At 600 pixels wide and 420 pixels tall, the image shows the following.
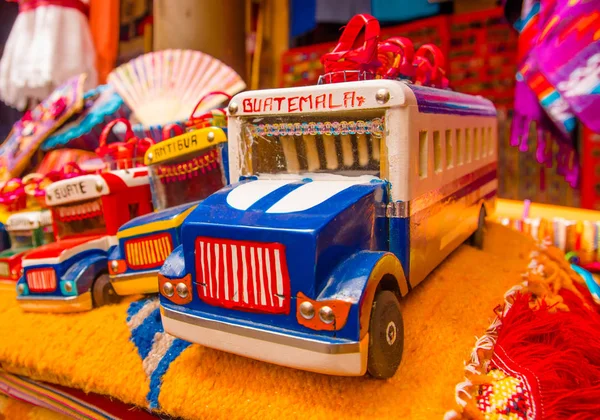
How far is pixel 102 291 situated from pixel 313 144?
2.02ft

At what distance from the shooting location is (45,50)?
1.98 metres

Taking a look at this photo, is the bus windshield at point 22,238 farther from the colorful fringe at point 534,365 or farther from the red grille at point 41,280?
the colorful fringe at point 534,365


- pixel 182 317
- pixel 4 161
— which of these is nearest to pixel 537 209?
pixel 182 317

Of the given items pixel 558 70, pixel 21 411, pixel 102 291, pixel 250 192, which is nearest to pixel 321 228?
pixel 250 192

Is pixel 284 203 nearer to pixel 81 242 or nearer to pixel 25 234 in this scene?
pixel 81 242

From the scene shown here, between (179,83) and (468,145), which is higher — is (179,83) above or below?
above

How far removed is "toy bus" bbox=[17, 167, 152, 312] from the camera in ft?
3.79

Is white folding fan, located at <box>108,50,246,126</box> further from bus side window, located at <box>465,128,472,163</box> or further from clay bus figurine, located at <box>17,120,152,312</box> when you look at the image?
bus side window, located at <box>465,128,472,163</box>

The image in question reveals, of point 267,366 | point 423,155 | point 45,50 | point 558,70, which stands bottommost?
point 267,366

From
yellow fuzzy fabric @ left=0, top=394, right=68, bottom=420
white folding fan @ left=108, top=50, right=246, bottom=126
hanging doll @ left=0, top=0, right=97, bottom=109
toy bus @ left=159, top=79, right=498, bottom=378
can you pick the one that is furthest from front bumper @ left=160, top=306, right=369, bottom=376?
hanging doll @ left=0, top=0, right=97, bottom=109

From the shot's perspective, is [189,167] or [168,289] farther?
[189,167]

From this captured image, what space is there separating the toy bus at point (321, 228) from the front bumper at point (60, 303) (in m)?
0.40

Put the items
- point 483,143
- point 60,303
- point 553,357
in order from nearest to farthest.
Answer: point 553,357 < point 60,303 < point 483,143

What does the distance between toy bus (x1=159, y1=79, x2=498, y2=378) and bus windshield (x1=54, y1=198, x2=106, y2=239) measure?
45cm
